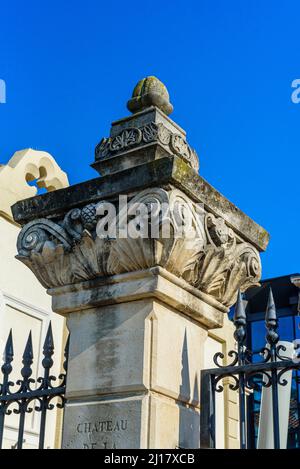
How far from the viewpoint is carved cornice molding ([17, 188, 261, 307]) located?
4250 mm

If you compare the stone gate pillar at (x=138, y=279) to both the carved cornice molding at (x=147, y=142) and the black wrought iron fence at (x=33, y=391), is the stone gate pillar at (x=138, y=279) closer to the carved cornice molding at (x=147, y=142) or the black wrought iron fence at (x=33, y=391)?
the carved cornice molding at (x=147, y=142)

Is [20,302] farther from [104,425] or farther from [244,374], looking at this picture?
[244,374]

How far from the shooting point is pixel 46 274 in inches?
185

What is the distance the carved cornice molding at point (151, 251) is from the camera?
4.25 meters

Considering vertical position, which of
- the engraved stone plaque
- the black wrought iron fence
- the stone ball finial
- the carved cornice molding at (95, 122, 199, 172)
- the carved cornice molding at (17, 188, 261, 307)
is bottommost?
the engraved stone plaque

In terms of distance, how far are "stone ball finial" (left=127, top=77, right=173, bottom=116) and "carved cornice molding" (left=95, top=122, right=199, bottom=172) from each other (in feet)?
0.99

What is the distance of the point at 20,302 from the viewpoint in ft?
30.2

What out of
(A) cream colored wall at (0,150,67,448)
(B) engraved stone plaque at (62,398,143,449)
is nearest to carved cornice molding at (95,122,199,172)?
(B) engraved stone plaque at (62,398,143,449)

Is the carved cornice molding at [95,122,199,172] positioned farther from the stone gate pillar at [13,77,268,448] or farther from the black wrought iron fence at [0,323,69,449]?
the black wrought iron fence at [0,323,69,449]

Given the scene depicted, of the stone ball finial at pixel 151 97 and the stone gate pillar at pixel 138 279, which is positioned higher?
the stone ball finial at pixel 151 97

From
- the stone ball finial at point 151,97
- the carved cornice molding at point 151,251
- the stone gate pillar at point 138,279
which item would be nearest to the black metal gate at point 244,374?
the stone gate pillar at point 138,279

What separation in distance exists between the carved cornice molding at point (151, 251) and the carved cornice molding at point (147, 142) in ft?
1.80

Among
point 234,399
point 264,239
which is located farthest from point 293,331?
point 264,239

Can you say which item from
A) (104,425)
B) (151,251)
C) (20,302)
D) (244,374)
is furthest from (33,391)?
(20,302)
